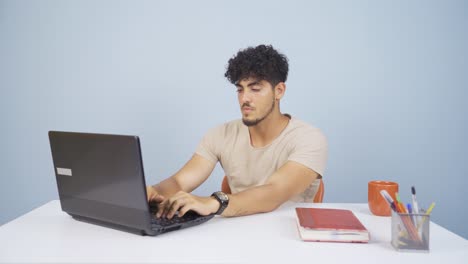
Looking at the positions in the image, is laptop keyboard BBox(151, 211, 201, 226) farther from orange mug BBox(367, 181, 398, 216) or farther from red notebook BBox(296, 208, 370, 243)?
orange mug BBox(367, 181, 398, 216)

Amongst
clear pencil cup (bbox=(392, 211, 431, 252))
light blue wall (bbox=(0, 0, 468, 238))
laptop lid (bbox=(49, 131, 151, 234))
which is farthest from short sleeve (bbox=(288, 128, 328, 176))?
light blue wall (bbox=(0, 0, 468, 238))

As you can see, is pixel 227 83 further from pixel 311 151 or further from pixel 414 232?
pixel 414 232

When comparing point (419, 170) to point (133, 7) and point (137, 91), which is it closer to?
point (137, 91)

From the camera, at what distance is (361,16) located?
9.04ft

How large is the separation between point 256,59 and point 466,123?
1541 millimetres

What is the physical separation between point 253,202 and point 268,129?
2.15 ft

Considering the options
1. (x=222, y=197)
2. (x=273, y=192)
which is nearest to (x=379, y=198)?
(x=273, y=192)

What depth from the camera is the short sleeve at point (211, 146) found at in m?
2.04

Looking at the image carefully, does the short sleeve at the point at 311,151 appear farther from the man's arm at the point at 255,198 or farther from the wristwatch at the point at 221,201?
the wristwatch at the point at 221,201

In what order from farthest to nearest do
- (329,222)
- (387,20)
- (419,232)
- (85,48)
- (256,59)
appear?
(85,48)
(387,20)
(256,59)
(329,222)
(419,232)

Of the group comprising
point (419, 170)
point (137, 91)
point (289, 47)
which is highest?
point (289, 47)

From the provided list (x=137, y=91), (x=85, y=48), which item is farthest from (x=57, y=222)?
(x=85, y=48)

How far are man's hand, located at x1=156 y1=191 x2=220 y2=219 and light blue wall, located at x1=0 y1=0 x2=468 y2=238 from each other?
1.61 m

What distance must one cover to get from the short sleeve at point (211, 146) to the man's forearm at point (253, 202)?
59cm
